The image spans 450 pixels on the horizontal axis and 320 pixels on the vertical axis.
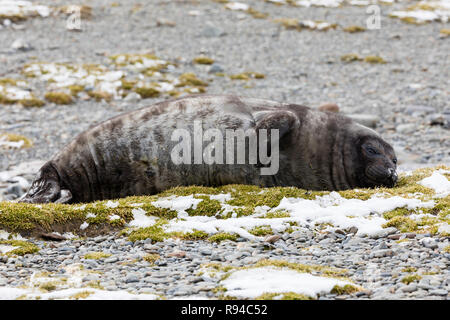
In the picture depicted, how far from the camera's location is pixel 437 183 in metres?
10.5

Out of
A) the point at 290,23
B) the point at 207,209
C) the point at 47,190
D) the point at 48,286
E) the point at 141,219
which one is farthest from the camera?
the point at 290,23

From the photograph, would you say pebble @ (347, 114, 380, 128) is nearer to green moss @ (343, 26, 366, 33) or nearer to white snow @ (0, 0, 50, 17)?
green moss @ (343, 26, 366, 33)

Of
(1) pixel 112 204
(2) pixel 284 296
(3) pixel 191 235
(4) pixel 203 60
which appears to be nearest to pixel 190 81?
(4) pixel 203 60

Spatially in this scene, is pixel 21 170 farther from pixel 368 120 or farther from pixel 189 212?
pixel 368 120

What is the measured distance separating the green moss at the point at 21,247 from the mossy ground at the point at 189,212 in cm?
43

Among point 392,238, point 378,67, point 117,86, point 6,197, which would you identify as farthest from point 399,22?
point 392,238

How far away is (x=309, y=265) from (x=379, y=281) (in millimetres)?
864

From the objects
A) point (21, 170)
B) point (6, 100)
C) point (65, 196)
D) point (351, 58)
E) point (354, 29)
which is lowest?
point (21, 170)

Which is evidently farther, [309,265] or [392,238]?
[392,238]

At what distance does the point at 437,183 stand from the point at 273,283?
18.4 feet

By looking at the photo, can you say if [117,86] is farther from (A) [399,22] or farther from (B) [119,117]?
(A) [399,22]

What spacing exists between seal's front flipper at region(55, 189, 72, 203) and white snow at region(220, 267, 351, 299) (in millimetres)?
5141

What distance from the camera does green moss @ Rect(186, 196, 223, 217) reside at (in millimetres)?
9547

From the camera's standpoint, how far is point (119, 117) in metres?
11.3
